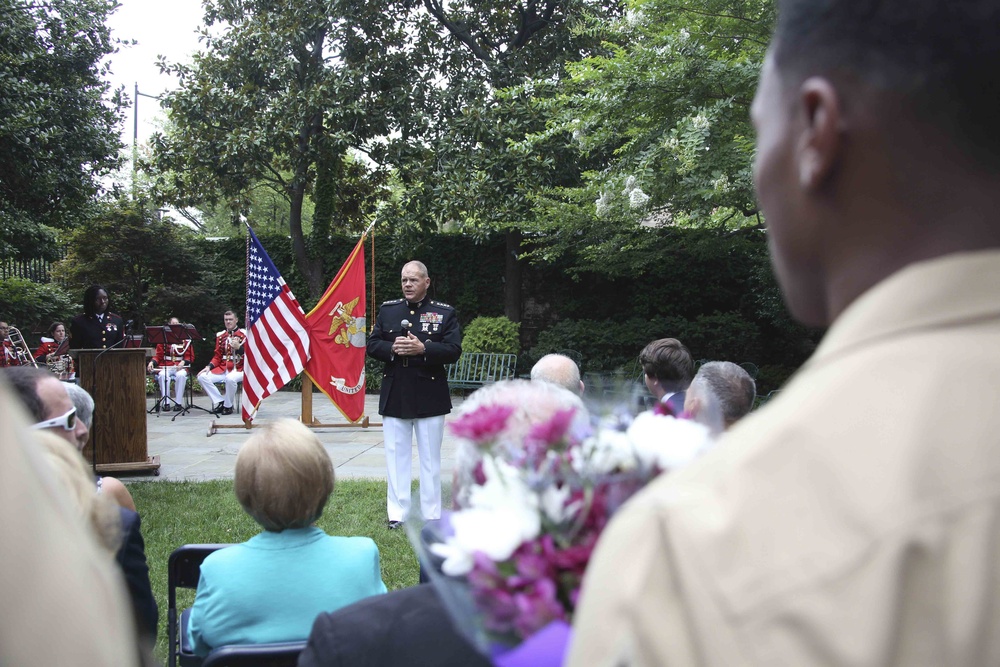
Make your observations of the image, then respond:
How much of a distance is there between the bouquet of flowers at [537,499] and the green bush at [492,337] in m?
13.7

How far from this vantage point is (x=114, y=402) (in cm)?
720

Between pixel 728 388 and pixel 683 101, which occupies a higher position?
pixel 683 101

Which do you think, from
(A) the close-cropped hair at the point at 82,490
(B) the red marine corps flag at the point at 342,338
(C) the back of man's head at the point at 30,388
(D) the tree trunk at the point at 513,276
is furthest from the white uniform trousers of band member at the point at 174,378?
(A) the close-cropped hair at the point at 82,490

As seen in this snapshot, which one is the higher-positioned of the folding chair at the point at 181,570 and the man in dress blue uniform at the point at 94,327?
the man in dress blue uniform at the point at 94,327

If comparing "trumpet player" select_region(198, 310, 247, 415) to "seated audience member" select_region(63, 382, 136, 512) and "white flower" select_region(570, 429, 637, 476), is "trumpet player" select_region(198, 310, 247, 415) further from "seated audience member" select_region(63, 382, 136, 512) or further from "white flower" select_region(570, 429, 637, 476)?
"white flower" select_region(570, 429, 637, 476)

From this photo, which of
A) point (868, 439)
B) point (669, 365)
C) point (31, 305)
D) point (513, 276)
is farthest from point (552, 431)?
point (31, 305)

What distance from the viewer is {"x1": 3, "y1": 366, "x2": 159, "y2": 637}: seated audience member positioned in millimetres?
2473

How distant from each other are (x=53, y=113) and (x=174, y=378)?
4775 millimetres

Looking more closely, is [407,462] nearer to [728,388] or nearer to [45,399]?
[728,388]

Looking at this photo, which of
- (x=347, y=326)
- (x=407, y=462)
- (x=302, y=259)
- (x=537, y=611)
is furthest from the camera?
(x=302, y=259)

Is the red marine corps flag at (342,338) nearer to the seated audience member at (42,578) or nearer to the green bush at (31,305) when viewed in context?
the green bush at (31,305)

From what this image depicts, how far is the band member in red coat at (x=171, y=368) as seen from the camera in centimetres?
1294

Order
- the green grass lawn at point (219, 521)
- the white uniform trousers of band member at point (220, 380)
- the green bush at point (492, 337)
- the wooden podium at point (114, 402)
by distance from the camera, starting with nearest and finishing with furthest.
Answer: the green grass lawn at point (219, 521) < the wooden podium at point (114, 402) < the white uniform trousers of band member at point (220, 380) < the green bush at point (492, 337)

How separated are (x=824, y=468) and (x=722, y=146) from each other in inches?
284
